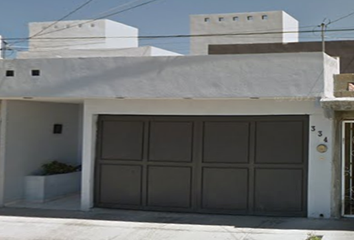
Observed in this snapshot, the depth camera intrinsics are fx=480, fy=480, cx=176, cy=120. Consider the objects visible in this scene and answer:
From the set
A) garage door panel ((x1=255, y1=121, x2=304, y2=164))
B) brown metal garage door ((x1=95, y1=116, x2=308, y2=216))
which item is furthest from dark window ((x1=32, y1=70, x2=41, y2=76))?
garage door panel ((x1=255, y1=121, x2=304, y2=164))

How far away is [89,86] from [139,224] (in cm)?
335

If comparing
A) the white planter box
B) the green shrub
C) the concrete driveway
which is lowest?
the concrete driveway

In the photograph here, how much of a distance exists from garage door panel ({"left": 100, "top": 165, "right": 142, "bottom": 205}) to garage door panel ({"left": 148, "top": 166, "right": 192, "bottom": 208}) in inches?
13.6

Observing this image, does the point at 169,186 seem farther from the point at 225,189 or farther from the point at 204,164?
the point at 225,189

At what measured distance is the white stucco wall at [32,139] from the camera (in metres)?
12.8

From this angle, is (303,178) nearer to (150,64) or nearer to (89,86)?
(150,64)

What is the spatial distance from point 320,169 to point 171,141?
3.55m

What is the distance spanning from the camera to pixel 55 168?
1421cm

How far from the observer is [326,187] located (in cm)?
1062

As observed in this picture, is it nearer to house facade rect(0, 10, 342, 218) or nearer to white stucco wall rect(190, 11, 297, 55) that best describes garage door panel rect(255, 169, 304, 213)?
house facade rect(0, 10, 342, 218)

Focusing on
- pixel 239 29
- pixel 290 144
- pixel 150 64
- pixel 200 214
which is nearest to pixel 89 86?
pixel 150 64

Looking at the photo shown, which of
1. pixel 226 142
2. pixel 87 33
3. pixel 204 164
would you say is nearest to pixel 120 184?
pixel 204 164

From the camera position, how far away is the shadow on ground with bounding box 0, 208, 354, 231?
394 inches

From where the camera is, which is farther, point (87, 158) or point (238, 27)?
point (238, 27)
